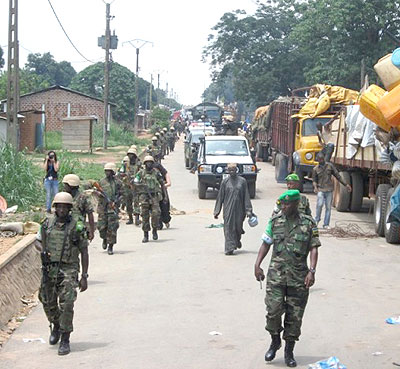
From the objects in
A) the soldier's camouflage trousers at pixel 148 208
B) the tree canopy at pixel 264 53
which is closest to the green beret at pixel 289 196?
the soldier's camouflage trousers at pixel 148 208

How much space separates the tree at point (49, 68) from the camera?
111m

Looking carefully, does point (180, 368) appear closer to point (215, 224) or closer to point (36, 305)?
point (36, 305)

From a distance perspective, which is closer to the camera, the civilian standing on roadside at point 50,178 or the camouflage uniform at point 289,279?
the camouflage uniform at point 289,279

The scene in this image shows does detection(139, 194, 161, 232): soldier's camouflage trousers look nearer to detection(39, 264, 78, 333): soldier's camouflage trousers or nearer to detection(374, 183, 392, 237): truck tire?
detection(374, 183, 392, 237): truck tire

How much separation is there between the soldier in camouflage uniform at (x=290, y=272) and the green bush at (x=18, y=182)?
493 inches

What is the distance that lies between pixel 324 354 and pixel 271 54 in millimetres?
57879

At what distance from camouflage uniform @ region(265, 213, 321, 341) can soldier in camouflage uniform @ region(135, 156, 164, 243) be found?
27.9 feet

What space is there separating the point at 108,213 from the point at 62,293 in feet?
20.7

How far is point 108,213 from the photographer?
14.3m

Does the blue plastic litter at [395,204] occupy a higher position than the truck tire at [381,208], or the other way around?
the blue plastic litter at [395,204]

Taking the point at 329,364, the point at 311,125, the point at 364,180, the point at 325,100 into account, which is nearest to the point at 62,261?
the point at 329,364

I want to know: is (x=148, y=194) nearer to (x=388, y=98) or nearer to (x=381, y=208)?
(x=381, y=208)

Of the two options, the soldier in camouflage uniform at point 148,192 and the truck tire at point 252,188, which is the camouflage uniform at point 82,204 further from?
the truck tire at point 252,188

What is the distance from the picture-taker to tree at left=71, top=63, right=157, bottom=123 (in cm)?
7362
